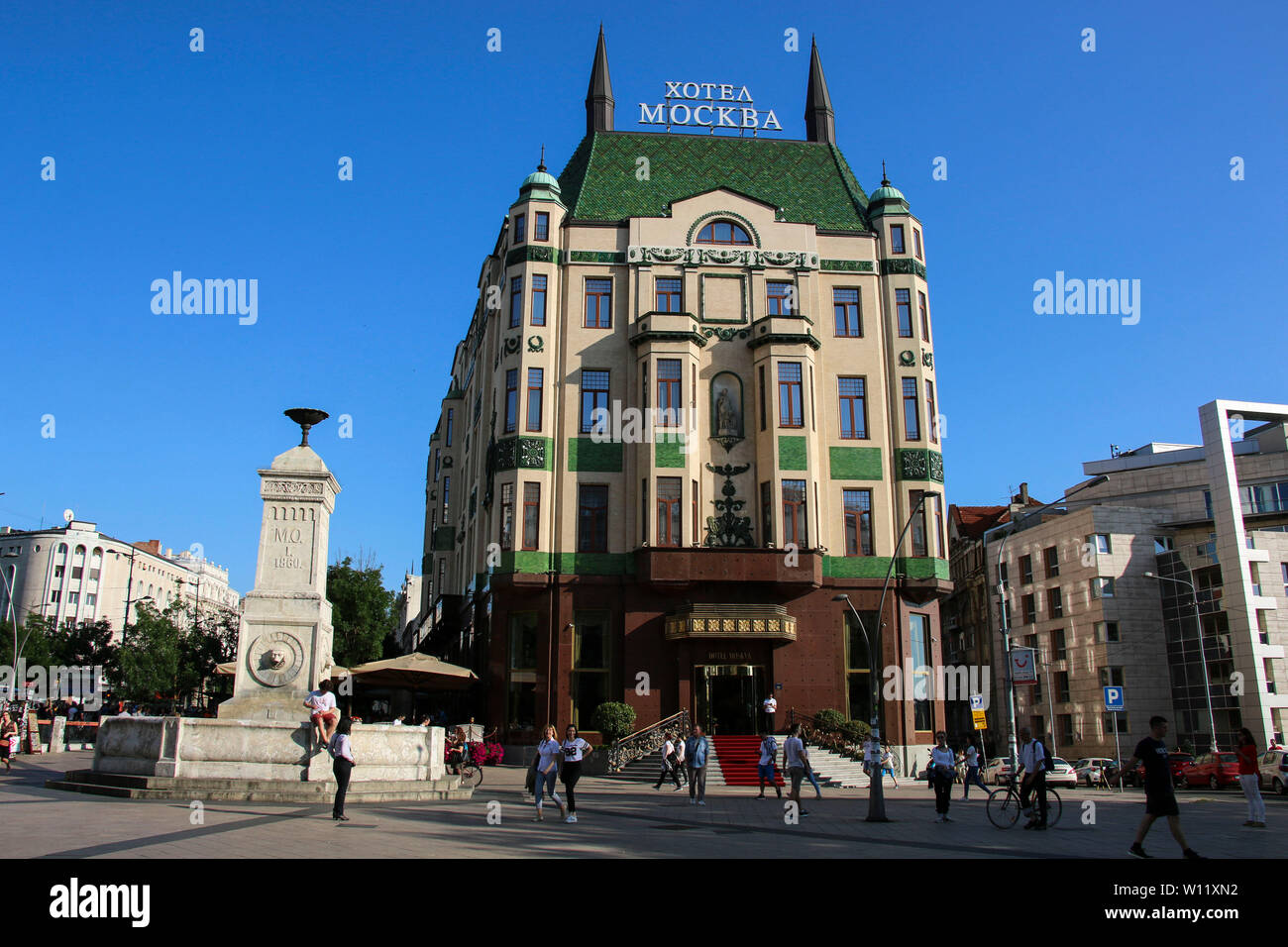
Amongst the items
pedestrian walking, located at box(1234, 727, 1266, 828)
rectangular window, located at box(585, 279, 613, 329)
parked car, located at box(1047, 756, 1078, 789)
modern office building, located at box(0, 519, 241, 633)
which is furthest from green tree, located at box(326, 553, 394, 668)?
modern office building, located at box(0, 519, 241, 633)

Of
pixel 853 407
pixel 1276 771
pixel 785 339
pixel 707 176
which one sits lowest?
pixel 1276 771

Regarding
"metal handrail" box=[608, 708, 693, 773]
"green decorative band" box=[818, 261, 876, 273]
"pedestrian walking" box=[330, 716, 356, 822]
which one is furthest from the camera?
"green decorative band" box=[818, 261, 876, 273]

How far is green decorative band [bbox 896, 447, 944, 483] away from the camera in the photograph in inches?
1443

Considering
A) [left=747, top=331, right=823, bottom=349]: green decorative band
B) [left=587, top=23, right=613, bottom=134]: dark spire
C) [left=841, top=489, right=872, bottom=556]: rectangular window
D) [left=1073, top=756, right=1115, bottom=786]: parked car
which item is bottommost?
[left=1073, top=756, right=1115, bottom=786]: parked car

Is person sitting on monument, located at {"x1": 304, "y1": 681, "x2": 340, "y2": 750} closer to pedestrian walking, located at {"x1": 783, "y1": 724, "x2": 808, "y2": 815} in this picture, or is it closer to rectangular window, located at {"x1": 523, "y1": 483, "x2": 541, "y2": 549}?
pedestrian walking, located at {"x1": 783, "y1": 724, "x2": 808, "y2": 815}

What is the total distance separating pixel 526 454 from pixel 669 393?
5.72m

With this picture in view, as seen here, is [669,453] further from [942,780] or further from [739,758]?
[942,780]

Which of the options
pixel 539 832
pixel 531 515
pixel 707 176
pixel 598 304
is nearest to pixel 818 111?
pixel 707 176

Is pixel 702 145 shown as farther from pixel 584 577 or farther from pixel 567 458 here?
pixel 584 577

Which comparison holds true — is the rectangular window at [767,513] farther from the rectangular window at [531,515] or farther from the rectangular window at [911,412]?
the rectangular window at [531,515]

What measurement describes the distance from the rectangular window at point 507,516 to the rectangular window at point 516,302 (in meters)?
6.34

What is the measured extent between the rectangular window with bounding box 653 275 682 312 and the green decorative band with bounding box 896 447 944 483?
33.4 ft

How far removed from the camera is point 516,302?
3750 centimetres
